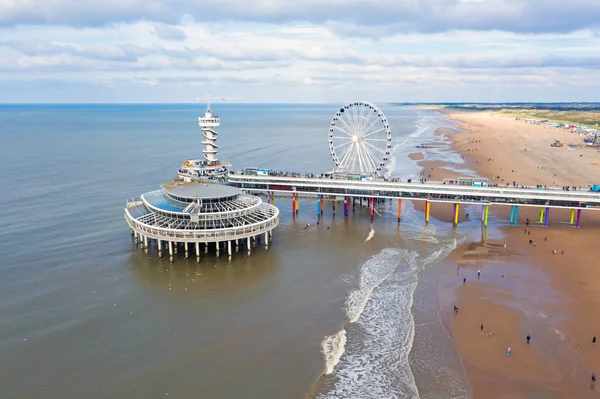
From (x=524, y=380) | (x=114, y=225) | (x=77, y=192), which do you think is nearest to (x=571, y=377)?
(x=524, y=380)

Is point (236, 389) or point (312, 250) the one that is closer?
point (236, 389)

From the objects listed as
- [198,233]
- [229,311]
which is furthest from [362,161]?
[229,311]

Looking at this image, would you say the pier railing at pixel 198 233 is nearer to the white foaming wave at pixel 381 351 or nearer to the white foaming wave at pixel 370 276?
the white foaming wave at pixel 370 276

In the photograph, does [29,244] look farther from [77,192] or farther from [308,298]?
[308,298]

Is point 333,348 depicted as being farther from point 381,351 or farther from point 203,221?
point 203,221

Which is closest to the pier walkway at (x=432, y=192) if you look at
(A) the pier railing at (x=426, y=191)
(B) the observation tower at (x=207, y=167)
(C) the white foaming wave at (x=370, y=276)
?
(A) the pier railing at (x=426, y=191)
